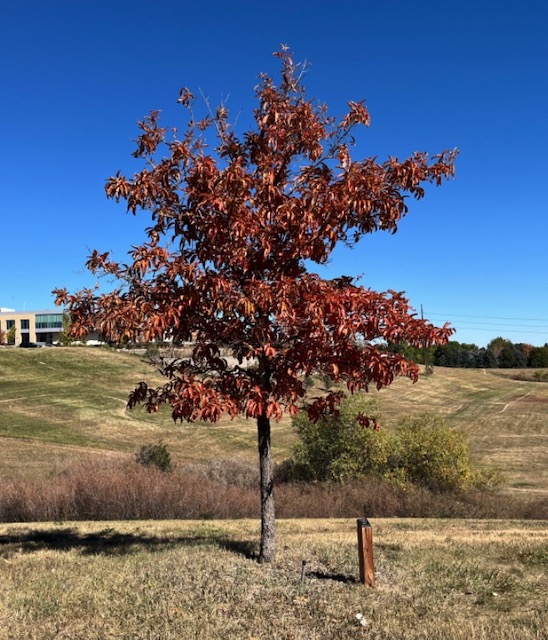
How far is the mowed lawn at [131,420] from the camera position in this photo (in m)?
33.3

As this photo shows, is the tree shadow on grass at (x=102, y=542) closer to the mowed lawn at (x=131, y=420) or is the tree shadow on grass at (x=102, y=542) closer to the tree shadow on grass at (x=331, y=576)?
the tree shadow on grass at (x=331, y=576)

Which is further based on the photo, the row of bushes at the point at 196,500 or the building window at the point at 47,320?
the building window at the point at 47,320

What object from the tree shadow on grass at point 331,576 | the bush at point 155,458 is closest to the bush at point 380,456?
the bush at point 155,458

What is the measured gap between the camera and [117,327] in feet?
20.9

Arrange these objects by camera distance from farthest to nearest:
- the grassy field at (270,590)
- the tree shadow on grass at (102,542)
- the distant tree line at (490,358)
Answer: the distant tree line at (490,358), the tree shadow on grass at (102,542), the grassy field at (270,590)

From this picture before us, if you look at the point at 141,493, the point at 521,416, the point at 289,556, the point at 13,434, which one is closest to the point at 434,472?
the point at 141,493

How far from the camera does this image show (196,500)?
15.3 meters

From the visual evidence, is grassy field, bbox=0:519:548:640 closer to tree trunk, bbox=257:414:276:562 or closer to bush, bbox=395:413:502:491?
tree trunk, bbox=257:414:276:562

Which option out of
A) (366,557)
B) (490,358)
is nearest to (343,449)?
(366,557)

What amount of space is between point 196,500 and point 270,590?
9295 mm

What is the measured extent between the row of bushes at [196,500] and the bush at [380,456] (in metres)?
1.25

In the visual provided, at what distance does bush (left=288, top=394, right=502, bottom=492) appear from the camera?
835 inches

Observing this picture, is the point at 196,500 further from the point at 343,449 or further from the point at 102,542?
the point at 343,449

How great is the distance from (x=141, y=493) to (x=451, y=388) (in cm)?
7312
